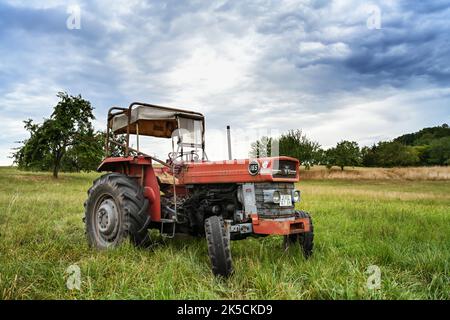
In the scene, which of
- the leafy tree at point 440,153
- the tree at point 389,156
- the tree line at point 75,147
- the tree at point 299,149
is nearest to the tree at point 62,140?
the tree line at point 75,147

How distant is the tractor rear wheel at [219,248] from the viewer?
4250 mm

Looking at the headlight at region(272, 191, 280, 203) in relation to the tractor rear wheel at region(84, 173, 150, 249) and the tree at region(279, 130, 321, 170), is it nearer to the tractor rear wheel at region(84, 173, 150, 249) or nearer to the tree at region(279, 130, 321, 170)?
the tractor rear wheel at region(84, 173, 150, 249)

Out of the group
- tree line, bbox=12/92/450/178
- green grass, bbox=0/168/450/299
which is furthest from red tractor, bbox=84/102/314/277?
tree line, bbox=12/92/450/178

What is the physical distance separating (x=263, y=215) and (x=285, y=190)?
1.54ft

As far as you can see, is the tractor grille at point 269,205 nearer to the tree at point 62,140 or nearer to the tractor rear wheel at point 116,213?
the tractor rear wheel at point 116,213

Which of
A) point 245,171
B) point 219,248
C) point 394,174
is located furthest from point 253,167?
point 394,174

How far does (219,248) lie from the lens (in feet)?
14.1

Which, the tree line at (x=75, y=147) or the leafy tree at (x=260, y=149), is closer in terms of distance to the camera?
the leafy tree at (x=260, y=149)

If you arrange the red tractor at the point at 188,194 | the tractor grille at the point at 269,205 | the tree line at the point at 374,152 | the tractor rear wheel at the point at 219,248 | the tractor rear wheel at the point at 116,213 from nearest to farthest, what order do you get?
the tractor rear wheel at the point at 219,248 < the red tractor at the point at 188,194 < the tractor grille at the point at 269,205 < the tractor rear wheel at the point at 116,213 < the tree line at the point at 374,152

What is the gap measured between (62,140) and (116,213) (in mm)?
27464

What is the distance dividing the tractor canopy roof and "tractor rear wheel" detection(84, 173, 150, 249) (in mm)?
950

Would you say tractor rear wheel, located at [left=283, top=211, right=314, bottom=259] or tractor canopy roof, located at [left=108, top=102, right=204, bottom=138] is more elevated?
tractor canopy roof, located at [left=108, top=102, right=204, bottom=138]

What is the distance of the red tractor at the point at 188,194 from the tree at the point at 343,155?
41.1 metres

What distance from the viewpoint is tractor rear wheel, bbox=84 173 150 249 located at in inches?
214
